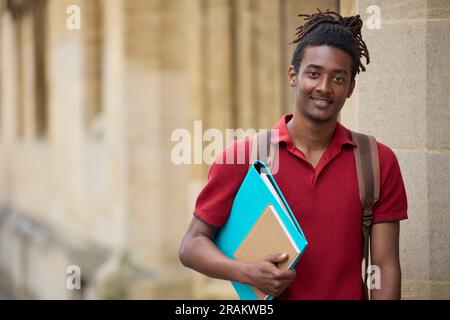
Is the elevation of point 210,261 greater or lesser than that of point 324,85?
lesser

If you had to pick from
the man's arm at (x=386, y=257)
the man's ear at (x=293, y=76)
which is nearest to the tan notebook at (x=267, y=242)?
the man's arm at (x=386, y=257)

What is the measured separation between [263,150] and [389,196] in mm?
353

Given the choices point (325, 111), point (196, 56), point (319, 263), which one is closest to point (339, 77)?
point (325, 111)

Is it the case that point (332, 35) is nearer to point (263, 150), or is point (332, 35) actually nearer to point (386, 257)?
point (263, 150)

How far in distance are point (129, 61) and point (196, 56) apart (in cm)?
79

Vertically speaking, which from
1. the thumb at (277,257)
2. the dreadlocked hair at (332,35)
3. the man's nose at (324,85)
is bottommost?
the thumb at (277,257)

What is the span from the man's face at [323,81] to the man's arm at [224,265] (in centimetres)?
42

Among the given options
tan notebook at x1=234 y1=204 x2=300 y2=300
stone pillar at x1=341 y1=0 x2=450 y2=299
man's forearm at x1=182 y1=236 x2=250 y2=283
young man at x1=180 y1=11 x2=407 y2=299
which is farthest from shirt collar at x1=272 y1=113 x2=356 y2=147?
stone pillar at x1=341 y1=0 x2=450 y2=299

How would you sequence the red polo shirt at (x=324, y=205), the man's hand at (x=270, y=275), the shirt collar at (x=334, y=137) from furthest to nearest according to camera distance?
1. the shirt collar at (x=334, y=137)
2. the red polo shirt at (x=324, y=205)
3. the man's hand at (x=270, y=275)

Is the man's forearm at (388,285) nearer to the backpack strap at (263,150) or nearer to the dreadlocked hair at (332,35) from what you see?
the backpack strap at (263,150)

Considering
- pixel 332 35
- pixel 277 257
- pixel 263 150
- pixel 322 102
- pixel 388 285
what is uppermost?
pixel 332 35

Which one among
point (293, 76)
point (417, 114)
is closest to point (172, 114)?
point (417, 114)

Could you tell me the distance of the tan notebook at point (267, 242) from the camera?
6.32ft

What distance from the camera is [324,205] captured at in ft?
6.65
